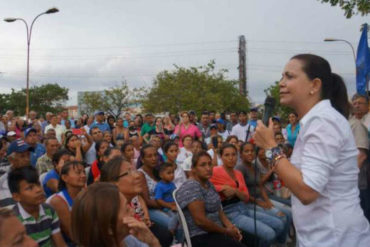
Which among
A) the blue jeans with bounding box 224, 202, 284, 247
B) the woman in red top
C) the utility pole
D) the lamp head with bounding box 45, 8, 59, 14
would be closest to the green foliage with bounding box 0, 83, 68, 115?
the utility pole

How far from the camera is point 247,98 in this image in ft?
138

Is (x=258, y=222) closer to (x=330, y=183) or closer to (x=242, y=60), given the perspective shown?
(x=330, y=183)

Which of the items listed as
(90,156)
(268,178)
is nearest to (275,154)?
(268,178)

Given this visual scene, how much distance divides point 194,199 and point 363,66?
4454 mm

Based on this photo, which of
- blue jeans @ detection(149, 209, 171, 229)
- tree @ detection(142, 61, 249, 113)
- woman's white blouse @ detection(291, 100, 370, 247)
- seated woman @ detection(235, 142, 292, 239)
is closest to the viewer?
woman's white blouse @ detection(291, 100, 370, 247)

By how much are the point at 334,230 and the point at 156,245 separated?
121 cm

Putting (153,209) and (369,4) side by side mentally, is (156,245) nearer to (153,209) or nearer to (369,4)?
(153,209)

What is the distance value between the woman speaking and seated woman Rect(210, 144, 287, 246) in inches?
115

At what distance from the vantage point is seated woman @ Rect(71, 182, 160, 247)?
197cm

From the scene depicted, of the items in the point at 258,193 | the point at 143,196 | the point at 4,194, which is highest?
the point at 4,194

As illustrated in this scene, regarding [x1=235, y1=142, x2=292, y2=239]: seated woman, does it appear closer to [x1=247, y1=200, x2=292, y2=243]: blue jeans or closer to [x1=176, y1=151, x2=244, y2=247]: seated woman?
[x1=247, y1=200, x2=292, y2=243]: blue jeans

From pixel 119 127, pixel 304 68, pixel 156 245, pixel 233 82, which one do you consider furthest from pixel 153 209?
pixel 233 82

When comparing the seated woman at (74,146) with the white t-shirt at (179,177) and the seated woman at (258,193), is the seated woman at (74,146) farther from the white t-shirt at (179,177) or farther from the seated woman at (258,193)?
the seated woman at (258,193)

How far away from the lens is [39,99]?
50188 mm
